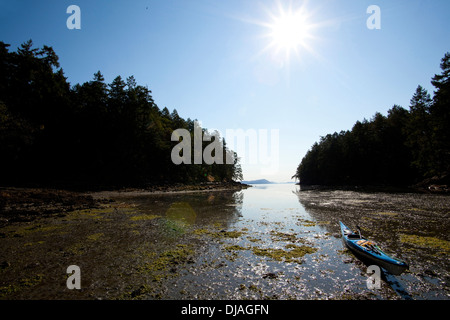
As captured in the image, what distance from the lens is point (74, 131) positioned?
53.8m

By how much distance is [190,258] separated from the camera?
9.22m

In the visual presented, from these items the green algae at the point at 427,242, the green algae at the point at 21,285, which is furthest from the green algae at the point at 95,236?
the green algae at the point at 427,242

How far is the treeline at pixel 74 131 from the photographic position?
4481cm

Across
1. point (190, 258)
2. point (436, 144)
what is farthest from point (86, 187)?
point (436, 144)

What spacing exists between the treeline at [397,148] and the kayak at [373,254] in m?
52.8

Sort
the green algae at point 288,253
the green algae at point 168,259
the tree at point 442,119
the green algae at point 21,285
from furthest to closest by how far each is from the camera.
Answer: the tree at point 442,119 < the green algae at point 288,253 < the green algae at point 168,259 < the green algae at point 21,285

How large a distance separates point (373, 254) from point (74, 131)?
66.9m

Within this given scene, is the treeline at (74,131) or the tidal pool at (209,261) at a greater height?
the treeline at (74,131)

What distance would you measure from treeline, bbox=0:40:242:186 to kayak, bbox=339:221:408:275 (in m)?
52.1

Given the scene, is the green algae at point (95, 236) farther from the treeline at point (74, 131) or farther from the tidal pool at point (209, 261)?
the treeline at point (74, 131)

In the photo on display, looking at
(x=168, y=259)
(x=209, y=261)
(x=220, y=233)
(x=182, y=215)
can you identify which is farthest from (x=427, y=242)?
(x=182, y=215)

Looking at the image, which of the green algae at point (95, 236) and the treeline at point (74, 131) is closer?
the green algae at point (95, 236)
